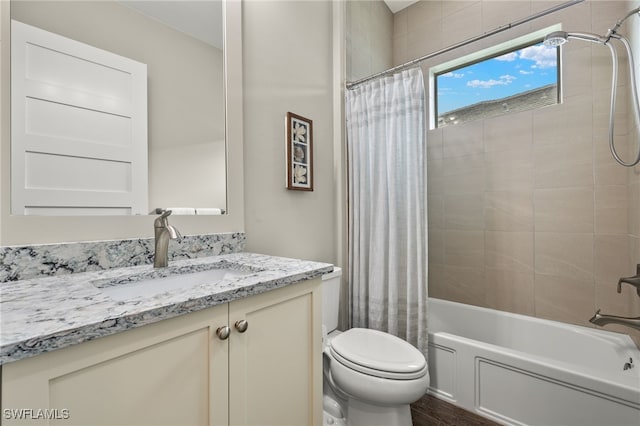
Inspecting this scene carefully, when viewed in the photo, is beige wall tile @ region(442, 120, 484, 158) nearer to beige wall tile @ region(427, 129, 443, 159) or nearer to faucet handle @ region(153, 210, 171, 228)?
beige wall tile @ region(427, 129, 443, 159)

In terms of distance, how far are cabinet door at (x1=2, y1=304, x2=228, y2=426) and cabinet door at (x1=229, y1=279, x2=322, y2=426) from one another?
4 centimetres

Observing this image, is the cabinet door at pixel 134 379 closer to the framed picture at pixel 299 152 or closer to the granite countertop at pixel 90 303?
the granite countertop at pixel 90 303

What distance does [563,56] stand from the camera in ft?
6.31

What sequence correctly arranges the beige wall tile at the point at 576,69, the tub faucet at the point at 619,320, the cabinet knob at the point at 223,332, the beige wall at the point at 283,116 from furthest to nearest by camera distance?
the beige wall tile at the point at 576,69
the beige wall at the point at 283,116
the tub faucet at the point at 619,320
the cabinet knob at the point at 223,332

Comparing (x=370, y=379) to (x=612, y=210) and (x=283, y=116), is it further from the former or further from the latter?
(x=612, y=210)

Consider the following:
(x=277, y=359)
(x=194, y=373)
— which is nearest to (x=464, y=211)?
(x=277, y=359)

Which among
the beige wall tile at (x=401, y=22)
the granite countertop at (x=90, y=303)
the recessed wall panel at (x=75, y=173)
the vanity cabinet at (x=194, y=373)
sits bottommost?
the vanity cabinet at (x=194, y=373)

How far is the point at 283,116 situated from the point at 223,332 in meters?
1.26

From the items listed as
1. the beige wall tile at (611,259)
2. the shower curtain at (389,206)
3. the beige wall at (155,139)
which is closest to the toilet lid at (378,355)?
the shower curtain at (389,206)

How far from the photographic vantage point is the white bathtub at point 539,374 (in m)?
1.22

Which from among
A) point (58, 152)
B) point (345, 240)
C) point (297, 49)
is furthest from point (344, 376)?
point (297, 49)

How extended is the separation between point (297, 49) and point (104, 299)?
1.66 meters

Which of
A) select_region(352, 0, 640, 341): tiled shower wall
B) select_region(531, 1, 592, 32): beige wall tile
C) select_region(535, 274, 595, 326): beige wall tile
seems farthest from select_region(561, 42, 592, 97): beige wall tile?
select_region(535, 274, 595, 326): beige wall tile

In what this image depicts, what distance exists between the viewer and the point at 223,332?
69 cm
